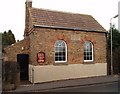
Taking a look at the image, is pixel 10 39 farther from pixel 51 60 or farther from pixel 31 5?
pixel 51 60

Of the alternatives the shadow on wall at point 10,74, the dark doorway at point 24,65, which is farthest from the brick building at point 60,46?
the shadow on wall at point 10,74

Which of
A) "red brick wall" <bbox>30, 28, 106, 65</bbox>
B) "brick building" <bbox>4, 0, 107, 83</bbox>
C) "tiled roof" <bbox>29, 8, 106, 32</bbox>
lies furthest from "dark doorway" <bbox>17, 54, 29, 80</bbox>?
"tiled roof" <bbox>29, 8, 106, 32</bbox>

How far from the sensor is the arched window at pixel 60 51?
2178 cm

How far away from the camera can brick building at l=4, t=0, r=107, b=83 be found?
20.7 meters

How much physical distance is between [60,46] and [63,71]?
226cm

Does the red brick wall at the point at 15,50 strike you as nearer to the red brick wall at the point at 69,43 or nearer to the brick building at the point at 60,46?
the brick building at the point at 60,46

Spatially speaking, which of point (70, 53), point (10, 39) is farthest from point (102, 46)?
point (10, 39)

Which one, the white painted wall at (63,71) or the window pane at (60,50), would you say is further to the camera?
the window pane at (60,50)

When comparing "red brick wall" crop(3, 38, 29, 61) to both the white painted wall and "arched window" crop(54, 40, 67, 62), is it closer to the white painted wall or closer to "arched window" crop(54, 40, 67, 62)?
the white painted wall

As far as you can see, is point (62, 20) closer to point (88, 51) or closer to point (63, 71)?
point (88, 51)

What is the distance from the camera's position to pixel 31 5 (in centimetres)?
2456

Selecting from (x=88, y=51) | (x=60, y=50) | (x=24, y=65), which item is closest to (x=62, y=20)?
(x=60, y=50)

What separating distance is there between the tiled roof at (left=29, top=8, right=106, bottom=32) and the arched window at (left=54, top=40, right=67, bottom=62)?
5.08 feet

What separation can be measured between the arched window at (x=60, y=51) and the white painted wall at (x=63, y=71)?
70 cm
